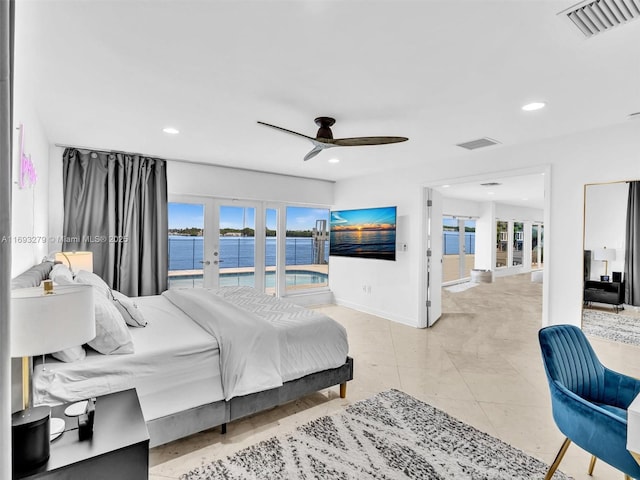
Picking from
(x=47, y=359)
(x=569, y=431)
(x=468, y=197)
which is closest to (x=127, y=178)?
(x=47, y=359)

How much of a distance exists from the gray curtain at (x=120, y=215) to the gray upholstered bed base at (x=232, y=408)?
274cm

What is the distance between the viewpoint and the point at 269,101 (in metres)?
2.59

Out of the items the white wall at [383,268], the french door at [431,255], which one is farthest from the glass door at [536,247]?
the white wall at [383,268]

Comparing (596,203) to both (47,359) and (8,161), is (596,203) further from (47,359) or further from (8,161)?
(47,359)

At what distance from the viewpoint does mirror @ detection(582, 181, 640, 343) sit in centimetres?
301

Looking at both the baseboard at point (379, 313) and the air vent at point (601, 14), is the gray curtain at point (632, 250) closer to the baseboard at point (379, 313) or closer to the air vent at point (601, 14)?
the air vent at point (601, 14)

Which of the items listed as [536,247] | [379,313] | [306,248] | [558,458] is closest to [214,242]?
[306,248]

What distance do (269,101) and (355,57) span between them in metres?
0.85

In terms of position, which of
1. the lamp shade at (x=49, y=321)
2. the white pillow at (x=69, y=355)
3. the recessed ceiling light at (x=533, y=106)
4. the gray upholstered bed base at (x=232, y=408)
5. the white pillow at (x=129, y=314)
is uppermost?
the recessed ceiling light at (x=533, y=106)

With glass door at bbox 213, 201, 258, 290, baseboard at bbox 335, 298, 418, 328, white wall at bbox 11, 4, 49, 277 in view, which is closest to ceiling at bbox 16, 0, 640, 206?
white wall at bbox 11, 4, 49, 277

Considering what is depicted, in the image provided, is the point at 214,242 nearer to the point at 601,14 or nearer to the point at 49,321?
the point at 49,321

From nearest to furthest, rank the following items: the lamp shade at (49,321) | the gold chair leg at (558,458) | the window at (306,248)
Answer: the lamp shade at (49,321), the gold chair leg at (558,458), the window at (306,248)

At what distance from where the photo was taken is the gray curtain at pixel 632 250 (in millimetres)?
2934

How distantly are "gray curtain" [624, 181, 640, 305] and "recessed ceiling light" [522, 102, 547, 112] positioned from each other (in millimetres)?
1156
